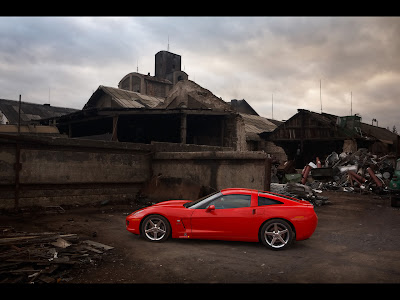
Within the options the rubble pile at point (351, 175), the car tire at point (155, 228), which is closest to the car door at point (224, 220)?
the car tire at point (155, 228)

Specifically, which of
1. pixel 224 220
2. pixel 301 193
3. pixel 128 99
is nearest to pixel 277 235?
pixel 224 220

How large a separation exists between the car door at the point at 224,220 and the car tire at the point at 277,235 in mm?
352

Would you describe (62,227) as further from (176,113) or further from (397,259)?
(176,113)

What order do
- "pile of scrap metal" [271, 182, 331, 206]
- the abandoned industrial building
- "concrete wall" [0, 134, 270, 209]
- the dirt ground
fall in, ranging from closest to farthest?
the dirt ground
"concrete wall" [0, 134, 270, 209]
the abandoned industrial building
"pile of scrap metal" [271, 182, 331, 206]

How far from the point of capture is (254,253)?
610cm

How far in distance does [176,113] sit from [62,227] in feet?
38.6

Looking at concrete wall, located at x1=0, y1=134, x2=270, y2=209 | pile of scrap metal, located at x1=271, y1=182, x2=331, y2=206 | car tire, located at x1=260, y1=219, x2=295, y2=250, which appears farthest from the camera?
pile of scrap metal, located at x1=271, y1=182, x2=331, y2=206

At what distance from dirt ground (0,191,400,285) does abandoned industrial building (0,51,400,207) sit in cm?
156

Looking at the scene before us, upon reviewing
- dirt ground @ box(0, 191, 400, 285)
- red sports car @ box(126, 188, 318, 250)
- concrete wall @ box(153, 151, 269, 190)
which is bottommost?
dirt ground @ box(0, 191, 400, 285)

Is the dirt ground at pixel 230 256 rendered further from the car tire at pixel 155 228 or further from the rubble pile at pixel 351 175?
the rubble pile at pixel 351 175

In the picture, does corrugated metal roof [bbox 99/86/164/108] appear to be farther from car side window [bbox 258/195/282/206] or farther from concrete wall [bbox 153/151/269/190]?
car side window [bbox 258/195/282/206]

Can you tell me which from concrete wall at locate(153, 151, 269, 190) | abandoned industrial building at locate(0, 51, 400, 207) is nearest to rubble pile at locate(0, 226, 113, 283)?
abandoned industrial building at locate(0, 51, 400, 207)

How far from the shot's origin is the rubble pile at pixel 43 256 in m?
4.56

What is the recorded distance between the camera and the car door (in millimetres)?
6512
